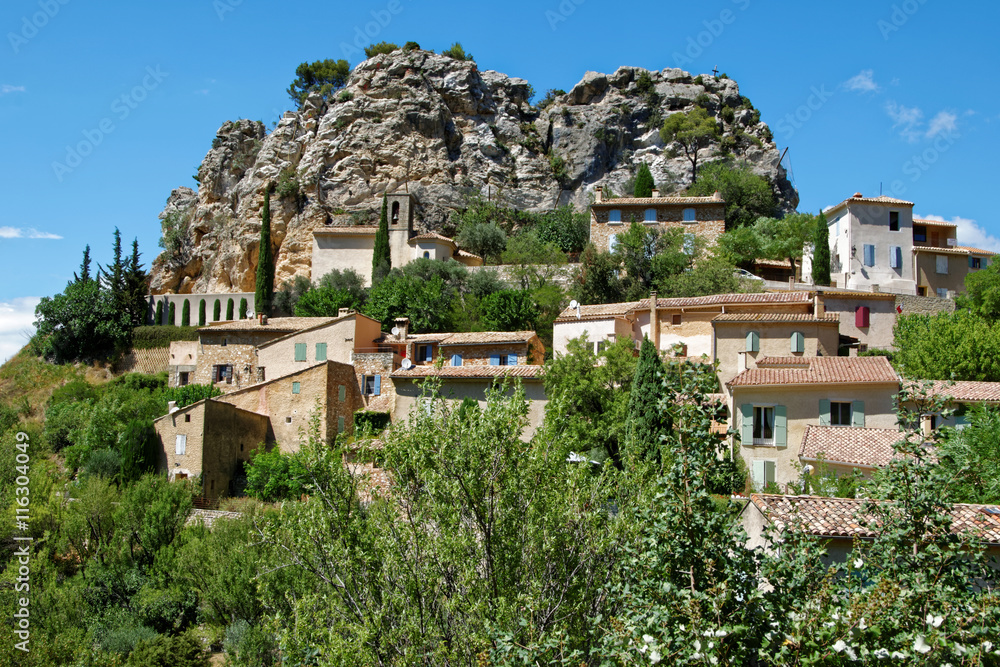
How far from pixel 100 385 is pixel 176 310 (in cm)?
971

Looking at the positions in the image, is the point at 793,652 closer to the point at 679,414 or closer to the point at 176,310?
the point at 679,414

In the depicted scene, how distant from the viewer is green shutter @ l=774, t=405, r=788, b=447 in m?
22.7

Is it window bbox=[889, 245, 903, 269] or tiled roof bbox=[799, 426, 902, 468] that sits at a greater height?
window bbox=[889, 245, 903, 269]

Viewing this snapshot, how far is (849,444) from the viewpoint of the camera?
19828 mm

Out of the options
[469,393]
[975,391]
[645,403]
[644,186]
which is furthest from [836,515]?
[644,186]

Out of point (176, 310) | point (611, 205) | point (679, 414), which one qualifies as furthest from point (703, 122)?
point (679, 414)

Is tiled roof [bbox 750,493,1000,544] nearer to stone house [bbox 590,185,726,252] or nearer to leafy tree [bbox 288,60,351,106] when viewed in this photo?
stone house [bbox 590,185,726,252]

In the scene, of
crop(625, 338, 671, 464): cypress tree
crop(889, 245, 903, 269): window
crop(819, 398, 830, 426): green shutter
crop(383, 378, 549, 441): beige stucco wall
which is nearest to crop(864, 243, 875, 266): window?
crop(889, 245, 903, 269): window

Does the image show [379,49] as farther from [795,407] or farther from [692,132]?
[795,407]

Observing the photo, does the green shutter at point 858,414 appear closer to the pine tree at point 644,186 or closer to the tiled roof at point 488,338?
the tiled roof at point 488,338

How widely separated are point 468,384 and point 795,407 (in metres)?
11.7

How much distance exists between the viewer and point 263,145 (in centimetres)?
5866

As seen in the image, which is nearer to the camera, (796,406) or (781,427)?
(781,427)

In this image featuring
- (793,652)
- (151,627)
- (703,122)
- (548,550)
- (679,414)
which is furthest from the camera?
(703,122)
